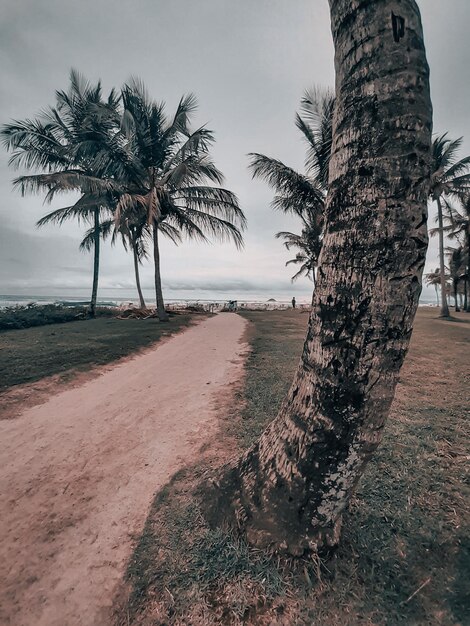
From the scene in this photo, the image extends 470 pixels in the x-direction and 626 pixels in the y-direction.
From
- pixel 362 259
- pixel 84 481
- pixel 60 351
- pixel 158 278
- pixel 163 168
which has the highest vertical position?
pixel 163 168

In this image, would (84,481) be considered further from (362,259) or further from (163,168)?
(163,168)

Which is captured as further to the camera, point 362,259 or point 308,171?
point 308,171

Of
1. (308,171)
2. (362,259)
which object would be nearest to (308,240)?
(308,171)

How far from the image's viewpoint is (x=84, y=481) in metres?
2.65

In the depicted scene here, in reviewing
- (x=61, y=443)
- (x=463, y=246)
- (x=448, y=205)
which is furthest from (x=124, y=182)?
(x=463, y=246)

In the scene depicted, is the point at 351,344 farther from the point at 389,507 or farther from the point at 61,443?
the point at 61,443

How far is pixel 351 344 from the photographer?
1452 mm

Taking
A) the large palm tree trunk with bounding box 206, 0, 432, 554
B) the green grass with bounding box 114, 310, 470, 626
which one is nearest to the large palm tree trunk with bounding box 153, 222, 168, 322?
the green grass with bounding box 114, 310, 470, 626

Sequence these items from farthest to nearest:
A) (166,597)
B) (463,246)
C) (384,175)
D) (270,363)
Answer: (463,246) < (270,363) < (166,597) < (384,175)

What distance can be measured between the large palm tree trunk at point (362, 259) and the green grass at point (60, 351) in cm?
535

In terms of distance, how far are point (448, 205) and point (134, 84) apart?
22023 mm

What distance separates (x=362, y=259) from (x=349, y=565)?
6.13 ft

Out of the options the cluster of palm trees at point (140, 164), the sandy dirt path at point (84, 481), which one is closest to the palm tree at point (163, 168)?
the cluster of palm trees at point (140, 164)

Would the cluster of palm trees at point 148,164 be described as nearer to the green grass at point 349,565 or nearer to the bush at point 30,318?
the bush at point 30,318
